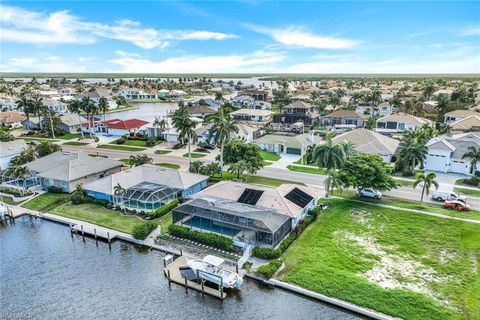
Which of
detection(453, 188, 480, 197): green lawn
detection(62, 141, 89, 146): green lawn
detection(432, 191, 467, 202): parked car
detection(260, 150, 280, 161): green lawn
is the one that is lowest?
detection(453, 188, 480, 197): green lawn

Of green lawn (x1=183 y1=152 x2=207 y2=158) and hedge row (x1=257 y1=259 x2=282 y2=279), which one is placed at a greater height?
green lawn (x1=183 y1=152 x2=207 y2=158)

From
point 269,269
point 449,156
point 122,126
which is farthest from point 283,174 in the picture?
point 122,126

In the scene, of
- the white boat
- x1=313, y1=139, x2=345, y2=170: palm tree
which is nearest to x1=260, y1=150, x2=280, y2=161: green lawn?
x1=313, y1=139, x2=345, y2=170: palm tree

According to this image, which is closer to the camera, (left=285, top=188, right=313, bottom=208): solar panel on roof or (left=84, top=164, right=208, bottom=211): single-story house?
(left=285, top=188, right=313, bottom=208): solar panel on roof

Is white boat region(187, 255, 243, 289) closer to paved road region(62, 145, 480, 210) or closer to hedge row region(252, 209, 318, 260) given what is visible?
hedge row region(252, 209, 318, 260)

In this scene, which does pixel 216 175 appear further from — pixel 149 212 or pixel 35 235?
pixel 35 235

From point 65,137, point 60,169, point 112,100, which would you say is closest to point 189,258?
point 60,169
